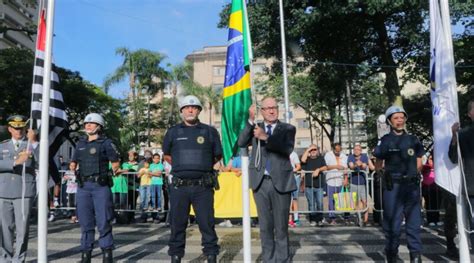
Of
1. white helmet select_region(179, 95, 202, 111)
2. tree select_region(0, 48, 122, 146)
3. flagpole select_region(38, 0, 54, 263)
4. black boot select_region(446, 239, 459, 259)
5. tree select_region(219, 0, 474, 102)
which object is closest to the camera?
flagpole select_region(38, 0, 54, 263)

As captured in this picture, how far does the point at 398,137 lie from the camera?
6504 millimetres

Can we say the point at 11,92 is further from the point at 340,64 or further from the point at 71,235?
the point at 71,235

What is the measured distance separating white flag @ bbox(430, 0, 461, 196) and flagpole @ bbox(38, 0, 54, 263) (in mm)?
4187

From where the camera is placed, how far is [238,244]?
885 centimetres

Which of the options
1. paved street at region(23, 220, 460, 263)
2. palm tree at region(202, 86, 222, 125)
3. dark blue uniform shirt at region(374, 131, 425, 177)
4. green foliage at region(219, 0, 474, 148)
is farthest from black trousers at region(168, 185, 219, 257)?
palm tree at region(202, 86, 222, 125)

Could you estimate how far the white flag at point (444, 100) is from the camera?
18.1 ft

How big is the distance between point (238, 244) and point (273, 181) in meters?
3.42

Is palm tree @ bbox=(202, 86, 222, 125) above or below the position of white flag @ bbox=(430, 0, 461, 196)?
above

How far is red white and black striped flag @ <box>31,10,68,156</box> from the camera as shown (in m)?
5.60

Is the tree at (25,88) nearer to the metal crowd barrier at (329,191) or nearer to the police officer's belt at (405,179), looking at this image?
the metal crowd barrier at (329,191)

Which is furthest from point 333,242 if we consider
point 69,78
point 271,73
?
point 69,78

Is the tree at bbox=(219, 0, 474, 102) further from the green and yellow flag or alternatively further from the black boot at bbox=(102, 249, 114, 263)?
the black boot at bbox=(102, 249, 114, 263)

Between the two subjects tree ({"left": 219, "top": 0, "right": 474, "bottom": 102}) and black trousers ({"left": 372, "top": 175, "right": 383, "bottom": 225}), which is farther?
tree ({"left": 219, "top": 0, "right": 474, "bottom": 102})

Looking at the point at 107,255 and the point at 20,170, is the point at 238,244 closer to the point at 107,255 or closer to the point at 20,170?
the point at 107,255
